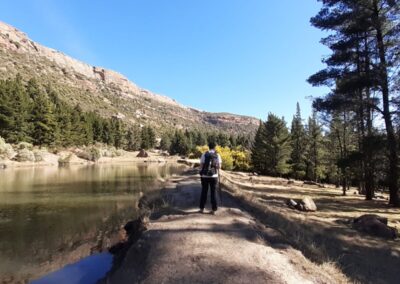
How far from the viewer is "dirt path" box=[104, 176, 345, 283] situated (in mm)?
6812

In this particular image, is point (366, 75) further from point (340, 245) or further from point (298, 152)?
point (298, 152)

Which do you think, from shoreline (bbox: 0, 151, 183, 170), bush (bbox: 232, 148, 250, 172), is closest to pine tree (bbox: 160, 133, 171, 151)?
shoreline (bbox: 0, 151, 183, 170)

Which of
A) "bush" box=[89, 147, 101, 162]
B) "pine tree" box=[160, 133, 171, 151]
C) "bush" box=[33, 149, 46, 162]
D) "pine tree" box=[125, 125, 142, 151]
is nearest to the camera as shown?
"bush" box=[33, 149, 46, 162]

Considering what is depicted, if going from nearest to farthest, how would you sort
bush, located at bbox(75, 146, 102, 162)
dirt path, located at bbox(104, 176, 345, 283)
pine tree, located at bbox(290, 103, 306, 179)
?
dirt path, located at bbox(104, 176, 345, 283), pine tree, located at bbox(290, 103, 306, 179), bush, located at bbox(75, 146, 102, 162)

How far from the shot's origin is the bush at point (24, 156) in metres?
59.8

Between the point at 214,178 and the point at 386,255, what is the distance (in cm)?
592

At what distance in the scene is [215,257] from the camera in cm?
755

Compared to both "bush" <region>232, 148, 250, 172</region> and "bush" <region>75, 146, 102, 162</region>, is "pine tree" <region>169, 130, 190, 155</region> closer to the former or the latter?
"bush" <region>75, 146, 102, 162</region>

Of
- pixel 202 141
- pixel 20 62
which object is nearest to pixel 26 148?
pixel 202 141

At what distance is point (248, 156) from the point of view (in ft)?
262

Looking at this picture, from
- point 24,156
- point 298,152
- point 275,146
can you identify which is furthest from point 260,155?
point 24,156

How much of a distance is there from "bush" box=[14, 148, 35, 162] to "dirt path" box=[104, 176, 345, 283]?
56130mm

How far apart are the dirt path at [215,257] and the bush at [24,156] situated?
5613 cm

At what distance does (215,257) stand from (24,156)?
2374 inches
